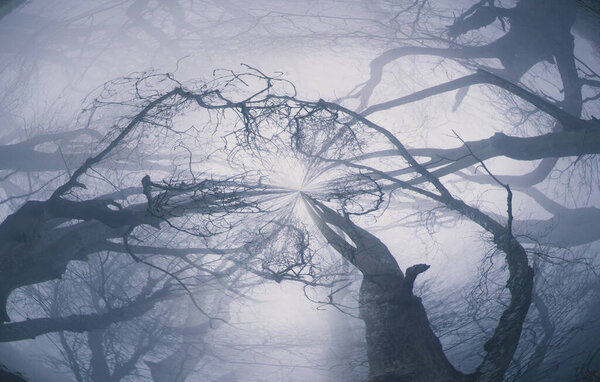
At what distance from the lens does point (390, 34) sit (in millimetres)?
5938

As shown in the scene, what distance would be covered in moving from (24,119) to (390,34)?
7919mm

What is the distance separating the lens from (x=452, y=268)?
313 inches

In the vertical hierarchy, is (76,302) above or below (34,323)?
above

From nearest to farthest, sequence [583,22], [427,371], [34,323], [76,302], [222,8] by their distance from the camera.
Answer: [427,371]
[34,323]
[583,22]
[222,8]
[76,302]

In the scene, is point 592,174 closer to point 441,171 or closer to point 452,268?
point 452,268

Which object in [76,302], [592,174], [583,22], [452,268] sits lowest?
[76,302]

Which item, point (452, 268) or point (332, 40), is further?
point (452, 268)

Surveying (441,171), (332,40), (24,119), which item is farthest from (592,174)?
(24,119)

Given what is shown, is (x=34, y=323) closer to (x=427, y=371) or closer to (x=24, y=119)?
(x=24, y=119)

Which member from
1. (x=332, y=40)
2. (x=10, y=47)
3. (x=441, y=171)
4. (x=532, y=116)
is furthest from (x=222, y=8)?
(x=532, y=116)

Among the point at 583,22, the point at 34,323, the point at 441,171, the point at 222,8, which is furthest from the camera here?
the point at 222,8

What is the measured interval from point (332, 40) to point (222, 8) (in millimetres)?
2364

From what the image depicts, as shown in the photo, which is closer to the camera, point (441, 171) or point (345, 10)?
point (441, 171)

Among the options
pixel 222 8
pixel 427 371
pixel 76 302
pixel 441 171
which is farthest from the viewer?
pixel 76 302
